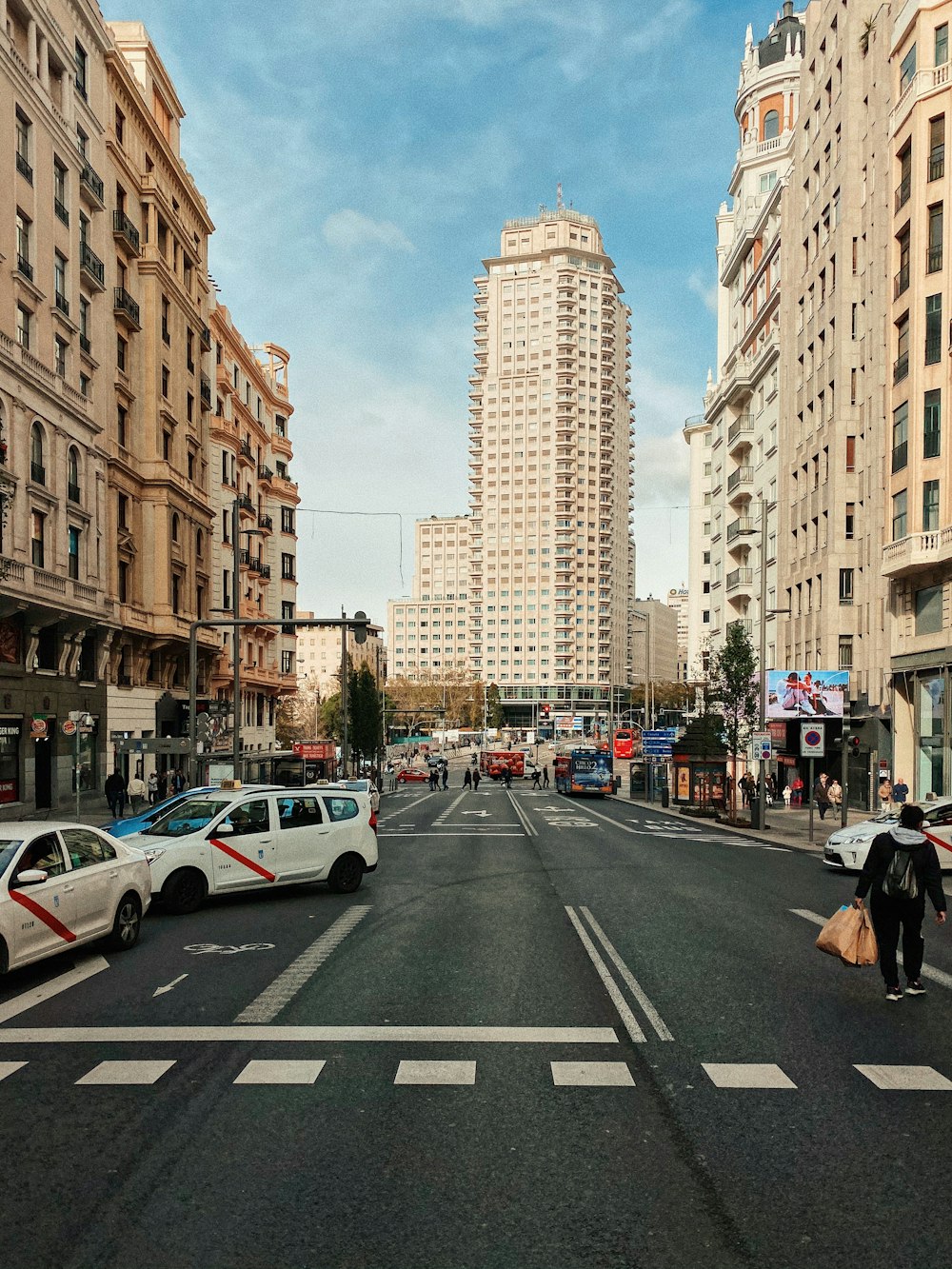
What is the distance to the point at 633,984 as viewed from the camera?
410 inches

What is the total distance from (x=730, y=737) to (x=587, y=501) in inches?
4904

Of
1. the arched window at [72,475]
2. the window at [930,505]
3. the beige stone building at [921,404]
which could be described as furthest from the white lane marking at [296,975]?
the window at [930,505]

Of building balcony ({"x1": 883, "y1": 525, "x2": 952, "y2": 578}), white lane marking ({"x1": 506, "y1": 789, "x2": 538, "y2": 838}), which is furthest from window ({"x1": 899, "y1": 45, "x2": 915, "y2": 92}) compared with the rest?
white lane marking ({"x1": 506, "y1": 789, "x2": 538, "y2": 838})

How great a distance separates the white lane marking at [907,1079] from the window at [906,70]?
126 ft

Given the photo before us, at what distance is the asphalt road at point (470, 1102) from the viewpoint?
5168mm

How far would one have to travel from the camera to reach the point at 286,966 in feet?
37.0

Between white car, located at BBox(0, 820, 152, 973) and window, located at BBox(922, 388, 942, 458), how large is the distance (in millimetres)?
30325

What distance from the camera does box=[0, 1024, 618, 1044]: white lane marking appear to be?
844cm

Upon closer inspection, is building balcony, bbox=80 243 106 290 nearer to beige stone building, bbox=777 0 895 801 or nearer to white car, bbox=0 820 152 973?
beige stone building, bbox=777 0 895 801

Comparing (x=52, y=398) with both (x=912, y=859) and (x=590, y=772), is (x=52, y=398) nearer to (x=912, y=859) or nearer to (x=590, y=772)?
(x=912, y=859)

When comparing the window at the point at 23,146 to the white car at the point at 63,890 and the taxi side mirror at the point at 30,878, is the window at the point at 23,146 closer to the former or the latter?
the white car at the point at 63,890

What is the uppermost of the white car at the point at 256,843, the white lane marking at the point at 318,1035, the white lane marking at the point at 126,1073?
the white car at the point at 256,843

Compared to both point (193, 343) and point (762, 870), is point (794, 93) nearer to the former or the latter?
point (193, 343)

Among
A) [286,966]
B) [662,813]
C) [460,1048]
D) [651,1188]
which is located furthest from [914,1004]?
[662,813]
